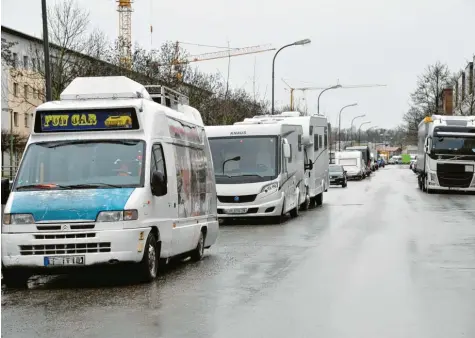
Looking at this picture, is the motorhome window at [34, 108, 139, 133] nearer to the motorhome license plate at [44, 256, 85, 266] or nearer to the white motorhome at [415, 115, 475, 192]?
the motorhome license plate at [44, 256, 85, 266]

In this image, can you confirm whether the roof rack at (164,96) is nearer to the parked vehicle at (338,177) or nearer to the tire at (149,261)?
the tire at (149,261)

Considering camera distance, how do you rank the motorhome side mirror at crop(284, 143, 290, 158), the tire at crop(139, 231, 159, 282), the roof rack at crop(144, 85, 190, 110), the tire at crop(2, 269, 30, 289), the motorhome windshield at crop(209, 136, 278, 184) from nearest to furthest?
the tire at crop(2, 269, 30, 289)
the tire at crop(139, 231, 159, 282)
the roof rack at crop(144, 85, 190, 110)
the motorhome windshield at crop(209, 136, 278, 184)
the motorhome side mirror at crop(284, 143, 290, 158)

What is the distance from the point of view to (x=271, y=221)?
25.3 metres

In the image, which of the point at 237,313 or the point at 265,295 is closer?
the point at 237,313

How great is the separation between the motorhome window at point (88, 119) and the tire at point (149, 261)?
1623 mm

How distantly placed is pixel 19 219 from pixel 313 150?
68.9ft

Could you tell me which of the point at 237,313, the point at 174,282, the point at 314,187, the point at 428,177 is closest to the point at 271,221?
the point at 314,187

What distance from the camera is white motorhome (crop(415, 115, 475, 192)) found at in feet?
138

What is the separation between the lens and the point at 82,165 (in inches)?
477

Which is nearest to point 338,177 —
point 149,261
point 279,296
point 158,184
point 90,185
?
point 158,184

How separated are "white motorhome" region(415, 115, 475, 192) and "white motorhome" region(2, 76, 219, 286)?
29.9m

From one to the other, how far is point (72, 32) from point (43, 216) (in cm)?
2859

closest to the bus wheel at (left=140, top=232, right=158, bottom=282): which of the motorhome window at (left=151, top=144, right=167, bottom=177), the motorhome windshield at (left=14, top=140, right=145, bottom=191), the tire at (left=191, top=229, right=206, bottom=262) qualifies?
the motorhome windshield at (left=14, top=140, right=145, bottom=191)

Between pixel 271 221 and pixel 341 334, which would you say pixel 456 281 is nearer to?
pixel 341 334
